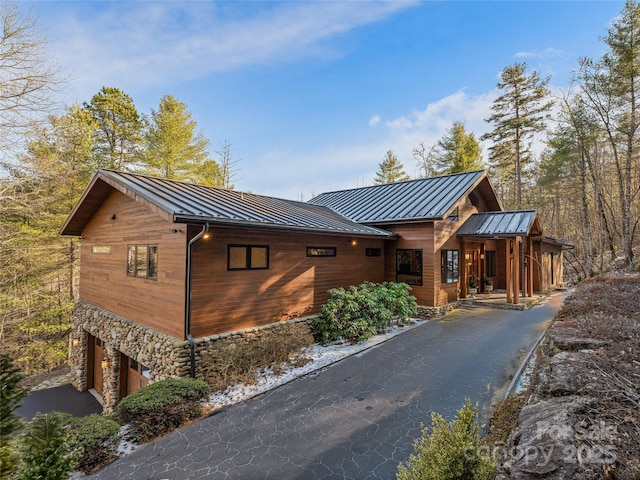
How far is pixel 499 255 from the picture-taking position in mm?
15875

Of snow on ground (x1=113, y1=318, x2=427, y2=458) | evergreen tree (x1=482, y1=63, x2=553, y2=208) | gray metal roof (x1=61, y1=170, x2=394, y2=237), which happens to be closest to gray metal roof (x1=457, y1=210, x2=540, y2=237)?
gray metal roof (x1=61, y1=170, x2=394, y2=237)

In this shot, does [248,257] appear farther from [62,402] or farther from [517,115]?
[517,115]

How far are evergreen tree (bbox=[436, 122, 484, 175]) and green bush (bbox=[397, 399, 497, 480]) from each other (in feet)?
78.0

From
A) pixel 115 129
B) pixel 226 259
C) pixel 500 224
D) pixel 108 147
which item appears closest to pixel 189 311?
pixel 226 259

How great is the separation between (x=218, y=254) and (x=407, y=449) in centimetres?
515

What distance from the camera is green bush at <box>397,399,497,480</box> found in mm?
2204

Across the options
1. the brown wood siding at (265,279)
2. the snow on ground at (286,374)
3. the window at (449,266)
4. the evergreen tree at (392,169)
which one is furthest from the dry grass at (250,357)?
the evergreen tree at (392,169)

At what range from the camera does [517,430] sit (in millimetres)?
2607

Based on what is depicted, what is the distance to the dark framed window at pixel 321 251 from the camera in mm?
8875

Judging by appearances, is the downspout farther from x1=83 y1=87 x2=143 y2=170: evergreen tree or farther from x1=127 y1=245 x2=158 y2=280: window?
x1=83 y1=87 x2=143 y2=170: evergreen tree

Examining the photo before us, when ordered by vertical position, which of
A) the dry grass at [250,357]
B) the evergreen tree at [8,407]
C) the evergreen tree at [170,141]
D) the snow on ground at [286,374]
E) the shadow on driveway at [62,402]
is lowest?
the shadow on driveway at [62,402]

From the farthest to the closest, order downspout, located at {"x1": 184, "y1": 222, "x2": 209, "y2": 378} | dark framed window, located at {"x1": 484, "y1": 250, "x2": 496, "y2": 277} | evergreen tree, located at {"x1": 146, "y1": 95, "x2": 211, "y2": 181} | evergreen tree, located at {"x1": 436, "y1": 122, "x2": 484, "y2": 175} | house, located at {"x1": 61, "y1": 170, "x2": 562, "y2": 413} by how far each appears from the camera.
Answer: evergreen tree, located at {"x1": 436, "y1": 122, "x2": 484, "y2": 175} < evergreen tree, located at {"x1": 146, "y1": 95, "x2": 211, "y2": 181} < dark framed window, located at {"x1": 484, "y1": 250, "x2": 496, "y2": 277} < house, located at {"x1": 61, "y1": 170, "x2": 562, "y2": 413} < downspout, located at {"x1": 184, "y1": 222, "x2": 209, "y2": 378}

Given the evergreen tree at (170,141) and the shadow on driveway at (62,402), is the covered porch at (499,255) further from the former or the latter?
the evergreen tree at (170,141)

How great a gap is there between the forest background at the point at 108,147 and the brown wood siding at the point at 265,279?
8.98 m
